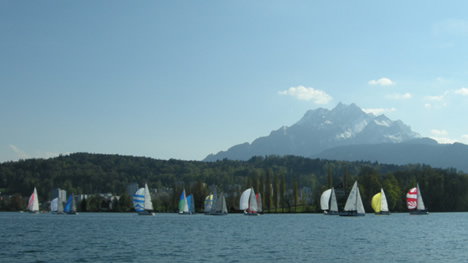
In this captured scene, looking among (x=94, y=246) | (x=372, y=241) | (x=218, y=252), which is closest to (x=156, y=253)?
(x=218, y=252)

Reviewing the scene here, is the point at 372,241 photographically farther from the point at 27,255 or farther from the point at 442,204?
the point at 442,204

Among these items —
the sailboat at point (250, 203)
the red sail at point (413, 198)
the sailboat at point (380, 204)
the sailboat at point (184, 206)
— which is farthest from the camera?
the sailboat at point (184, 206)

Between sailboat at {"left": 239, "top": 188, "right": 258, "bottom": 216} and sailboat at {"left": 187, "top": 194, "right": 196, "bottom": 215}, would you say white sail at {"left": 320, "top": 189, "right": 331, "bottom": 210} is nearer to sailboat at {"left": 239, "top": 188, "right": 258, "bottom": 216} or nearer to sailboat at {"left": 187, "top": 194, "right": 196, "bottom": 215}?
sailboat at {"left": 239, "top": 188, "right": 258, "bottom": 216}

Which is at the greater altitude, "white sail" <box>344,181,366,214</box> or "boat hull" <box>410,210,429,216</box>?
"white sail" <box>344,181,366,214</box>

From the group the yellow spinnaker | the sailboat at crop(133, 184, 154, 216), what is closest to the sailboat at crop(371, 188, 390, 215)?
the yellow spinnaker

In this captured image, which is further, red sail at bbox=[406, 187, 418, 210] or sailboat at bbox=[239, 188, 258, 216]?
red sail at bbox=[406, 187, 418, 210]

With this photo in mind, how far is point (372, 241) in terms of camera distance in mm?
64688

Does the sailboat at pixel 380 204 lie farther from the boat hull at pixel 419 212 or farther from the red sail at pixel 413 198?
the red sail at pixel 413 198

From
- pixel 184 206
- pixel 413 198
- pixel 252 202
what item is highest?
pixel 413 198

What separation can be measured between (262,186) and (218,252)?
12370cm

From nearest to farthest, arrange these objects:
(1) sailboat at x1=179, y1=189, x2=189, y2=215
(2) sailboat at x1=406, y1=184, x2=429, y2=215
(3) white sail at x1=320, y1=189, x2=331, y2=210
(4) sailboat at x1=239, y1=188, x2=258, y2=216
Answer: (2) sailboat at x1=406, y1=184, x2=429, y2=215
(4) sailboat at x1=239, y1=188, x2=258, y2=216
(3) white sail at x1=320, y1=189, x2=331, y2=210
(1) sailboat at x1=179, y1=189, x2=189, y2=215

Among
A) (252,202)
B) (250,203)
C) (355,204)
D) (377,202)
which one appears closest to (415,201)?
(377,202)

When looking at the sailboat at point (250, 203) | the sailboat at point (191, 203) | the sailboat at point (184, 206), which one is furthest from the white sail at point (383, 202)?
the sailboat at point (184, 206)

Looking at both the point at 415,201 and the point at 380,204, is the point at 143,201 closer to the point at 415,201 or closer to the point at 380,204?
the point at 380,204
